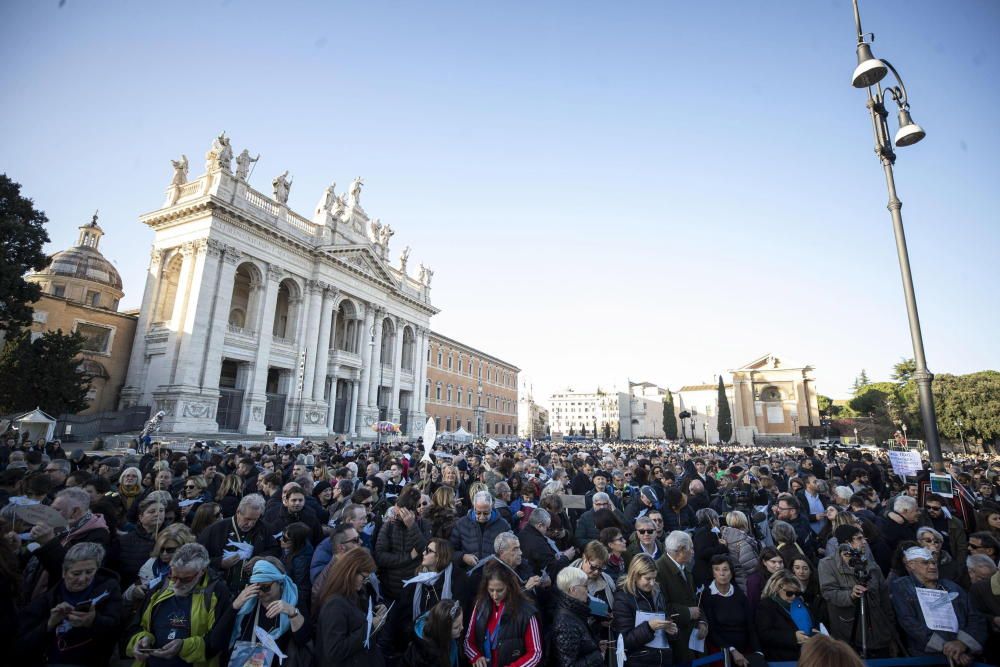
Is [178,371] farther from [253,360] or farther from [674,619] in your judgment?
[674,619]

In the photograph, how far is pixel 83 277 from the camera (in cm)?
3428

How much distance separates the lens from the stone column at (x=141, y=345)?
989 inches

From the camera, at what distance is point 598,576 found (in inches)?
155

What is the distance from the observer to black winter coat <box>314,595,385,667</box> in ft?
10.1

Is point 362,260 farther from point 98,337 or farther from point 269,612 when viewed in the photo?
point 269,612

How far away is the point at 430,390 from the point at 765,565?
4630 centimetres

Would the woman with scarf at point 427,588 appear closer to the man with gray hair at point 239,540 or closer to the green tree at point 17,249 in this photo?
the man with gray hair at point 239,540

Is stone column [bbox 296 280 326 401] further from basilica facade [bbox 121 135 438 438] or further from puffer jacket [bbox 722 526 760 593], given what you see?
puffer jacket [bbox 722 526 760 593]

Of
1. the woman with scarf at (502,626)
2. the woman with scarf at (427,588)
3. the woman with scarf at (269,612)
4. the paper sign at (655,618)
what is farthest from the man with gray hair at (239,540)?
the paper sign at (655,618)

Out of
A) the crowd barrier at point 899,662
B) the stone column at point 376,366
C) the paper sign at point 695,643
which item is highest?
the stone column at point 376,366

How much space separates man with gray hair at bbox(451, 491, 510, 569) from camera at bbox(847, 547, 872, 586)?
3.12 m

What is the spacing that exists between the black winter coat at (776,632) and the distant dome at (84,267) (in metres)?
45.1

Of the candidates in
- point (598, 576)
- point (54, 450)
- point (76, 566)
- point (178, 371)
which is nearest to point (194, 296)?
point (178, 371)

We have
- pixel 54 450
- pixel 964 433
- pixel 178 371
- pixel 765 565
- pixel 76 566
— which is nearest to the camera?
pixel 76 566
